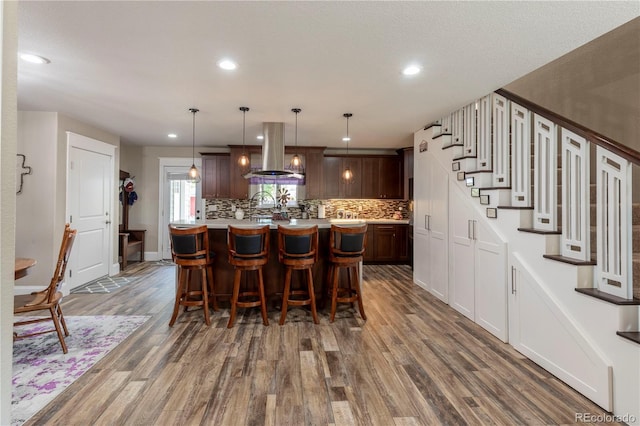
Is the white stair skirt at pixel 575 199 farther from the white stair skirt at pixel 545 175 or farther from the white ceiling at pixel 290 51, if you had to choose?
the white ceiling at pixel 290 51

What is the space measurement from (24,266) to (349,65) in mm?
3112

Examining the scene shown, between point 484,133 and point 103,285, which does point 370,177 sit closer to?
point 484,133

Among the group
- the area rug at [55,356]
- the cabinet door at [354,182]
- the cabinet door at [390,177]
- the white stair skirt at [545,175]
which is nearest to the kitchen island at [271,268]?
the area rug at [55,356]

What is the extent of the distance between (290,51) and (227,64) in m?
0.62

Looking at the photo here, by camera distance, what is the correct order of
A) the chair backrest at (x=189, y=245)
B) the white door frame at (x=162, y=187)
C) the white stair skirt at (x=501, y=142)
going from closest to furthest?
1. the white stair skirt at (x=501, y=142)
2. the chair backrest at (x=189, y=245)
3. the white door frame at (x=162, y=187)

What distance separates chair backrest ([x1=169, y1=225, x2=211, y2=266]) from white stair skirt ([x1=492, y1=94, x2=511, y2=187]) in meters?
3.17

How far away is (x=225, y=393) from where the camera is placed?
2133 millimetres

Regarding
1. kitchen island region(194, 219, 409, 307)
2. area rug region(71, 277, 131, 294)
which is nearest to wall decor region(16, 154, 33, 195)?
area rug region(71, 277, 131, 294)

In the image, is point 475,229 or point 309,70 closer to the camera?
point 309,70

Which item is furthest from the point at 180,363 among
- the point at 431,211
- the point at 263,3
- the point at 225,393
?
the point at 431,211

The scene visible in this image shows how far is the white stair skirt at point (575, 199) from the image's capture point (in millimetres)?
2279

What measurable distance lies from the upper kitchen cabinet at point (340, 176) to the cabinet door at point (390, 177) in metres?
0.48

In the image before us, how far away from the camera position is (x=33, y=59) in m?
2.62

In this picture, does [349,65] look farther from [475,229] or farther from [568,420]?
[568,420]
